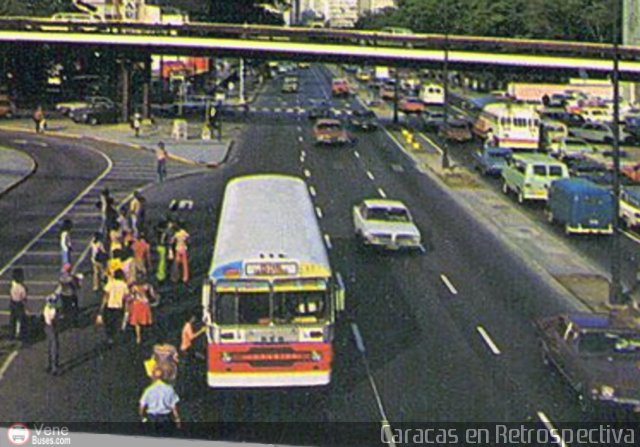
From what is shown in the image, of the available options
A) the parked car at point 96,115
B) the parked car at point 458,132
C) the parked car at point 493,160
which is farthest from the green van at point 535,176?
the parked car at point 96,115

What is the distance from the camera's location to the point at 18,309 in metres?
24.4

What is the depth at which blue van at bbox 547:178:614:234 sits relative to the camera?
128 ft

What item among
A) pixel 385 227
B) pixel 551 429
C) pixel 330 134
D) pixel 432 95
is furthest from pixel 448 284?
pixel 432 95

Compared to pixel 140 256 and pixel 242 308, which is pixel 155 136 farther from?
pixel 242 308

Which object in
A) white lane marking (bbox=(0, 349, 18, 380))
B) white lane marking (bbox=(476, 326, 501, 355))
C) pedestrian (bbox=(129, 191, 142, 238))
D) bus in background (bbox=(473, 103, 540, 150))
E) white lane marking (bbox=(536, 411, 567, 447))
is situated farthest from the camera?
bus in background (bbox=(473, 103, 540, 150))

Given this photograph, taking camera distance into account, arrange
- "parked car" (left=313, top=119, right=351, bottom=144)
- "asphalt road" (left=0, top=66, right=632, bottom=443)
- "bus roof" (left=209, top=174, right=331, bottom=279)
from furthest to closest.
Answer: "parked car" (left=313, top=119, right=351, bottom=144)
"bus roof" (left=209, top=174, right=331, bottom=279)
"asphalt road" (left=0, top=66, right=632, bottom=443)

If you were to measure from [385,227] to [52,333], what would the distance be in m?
15.6

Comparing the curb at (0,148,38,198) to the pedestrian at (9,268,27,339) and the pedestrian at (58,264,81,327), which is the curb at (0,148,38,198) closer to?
the pedestrian at (58,264,81,327)

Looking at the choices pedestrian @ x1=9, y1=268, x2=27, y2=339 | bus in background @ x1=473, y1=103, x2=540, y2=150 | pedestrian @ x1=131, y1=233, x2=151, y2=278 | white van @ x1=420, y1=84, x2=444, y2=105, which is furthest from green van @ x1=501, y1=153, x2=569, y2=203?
white van @ x1=420, y1=84, x2=444, y2=105

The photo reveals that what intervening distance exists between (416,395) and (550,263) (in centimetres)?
1429

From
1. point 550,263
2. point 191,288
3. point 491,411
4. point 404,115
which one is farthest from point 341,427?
point 404,115

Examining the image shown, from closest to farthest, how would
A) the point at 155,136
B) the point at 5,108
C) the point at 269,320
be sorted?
1. the point at 269,320
2. the point at 155,136
3. the point at 5,108

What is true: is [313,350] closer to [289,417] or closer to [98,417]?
[289,417]

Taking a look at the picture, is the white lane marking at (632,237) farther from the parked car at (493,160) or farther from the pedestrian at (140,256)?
the pedestrian at (140,256)
